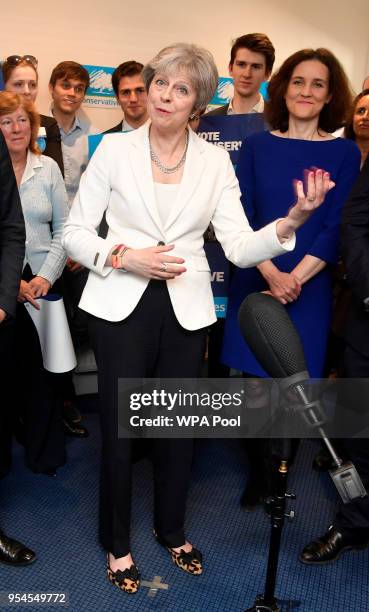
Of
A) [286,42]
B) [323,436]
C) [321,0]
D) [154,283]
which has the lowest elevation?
[323,436]

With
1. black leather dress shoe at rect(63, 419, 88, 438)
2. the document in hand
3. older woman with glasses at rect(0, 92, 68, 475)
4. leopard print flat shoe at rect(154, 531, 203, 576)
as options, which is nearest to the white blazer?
the document in hand

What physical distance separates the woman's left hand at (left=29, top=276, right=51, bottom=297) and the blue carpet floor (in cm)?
91

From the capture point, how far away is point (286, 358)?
4.27 ft

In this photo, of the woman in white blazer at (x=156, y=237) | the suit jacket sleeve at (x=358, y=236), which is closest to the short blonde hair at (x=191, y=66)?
the woman in white blazer at (x=156, y=237)

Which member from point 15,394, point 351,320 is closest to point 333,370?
point 351,320

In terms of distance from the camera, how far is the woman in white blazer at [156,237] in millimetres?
1722

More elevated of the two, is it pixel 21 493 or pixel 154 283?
pixel 154 283

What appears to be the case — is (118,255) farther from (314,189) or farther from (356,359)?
(356,359)

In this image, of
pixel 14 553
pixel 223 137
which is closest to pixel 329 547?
pixel 14 553

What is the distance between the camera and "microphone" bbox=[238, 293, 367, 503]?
1270 mm

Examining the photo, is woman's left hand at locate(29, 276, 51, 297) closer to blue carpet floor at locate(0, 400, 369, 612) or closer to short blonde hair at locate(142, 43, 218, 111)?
blue carpet floor at locate(0, 400, 369, 612)

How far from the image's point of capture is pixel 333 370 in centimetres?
355

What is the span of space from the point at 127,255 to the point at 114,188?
0.24 meters

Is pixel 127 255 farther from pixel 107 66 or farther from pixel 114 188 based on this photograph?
pixel 107 66
